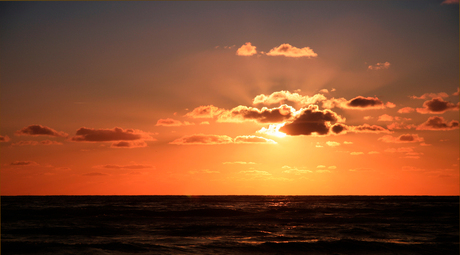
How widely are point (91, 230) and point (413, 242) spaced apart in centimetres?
3811

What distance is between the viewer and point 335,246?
108 feet

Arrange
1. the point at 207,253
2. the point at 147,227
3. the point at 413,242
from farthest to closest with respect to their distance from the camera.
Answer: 1. the point at 147,227
2. the point at 413,242
3. the point at 207,253

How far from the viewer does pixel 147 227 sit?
4756 cm

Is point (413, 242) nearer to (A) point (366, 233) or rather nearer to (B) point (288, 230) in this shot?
(A) point (366, 233)

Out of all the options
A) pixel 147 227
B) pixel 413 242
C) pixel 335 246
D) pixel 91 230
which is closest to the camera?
pixel 335 246

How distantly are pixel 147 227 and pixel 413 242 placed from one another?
108ft

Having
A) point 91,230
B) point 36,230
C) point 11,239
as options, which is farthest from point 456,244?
point 36,230

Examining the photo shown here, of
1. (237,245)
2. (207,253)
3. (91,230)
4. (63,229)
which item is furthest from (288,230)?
(63,229)

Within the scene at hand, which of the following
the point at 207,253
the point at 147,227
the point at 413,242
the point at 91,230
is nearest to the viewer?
the point at 207,253

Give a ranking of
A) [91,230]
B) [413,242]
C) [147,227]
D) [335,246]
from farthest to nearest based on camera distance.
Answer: [147,227]
[91,230]
[413,242]
[335,246]

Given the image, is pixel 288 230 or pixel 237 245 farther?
pixel 288 230

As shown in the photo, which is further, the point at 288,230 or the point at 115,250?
the point at 288,230

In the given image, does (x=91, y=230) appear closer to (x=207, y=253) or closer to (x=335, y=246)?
(x=207, y=253)

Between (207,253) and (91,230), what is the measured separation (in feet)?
71.9
